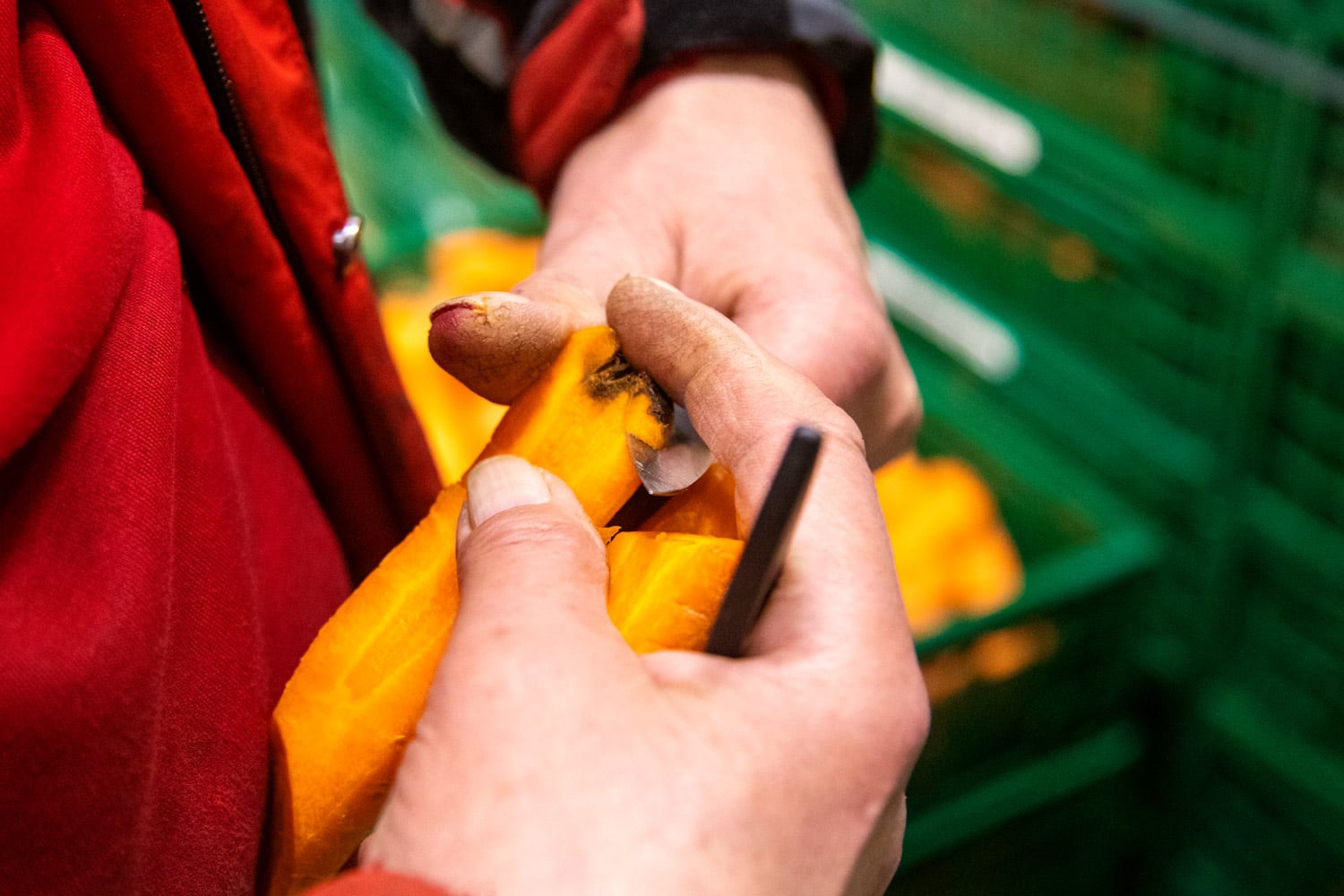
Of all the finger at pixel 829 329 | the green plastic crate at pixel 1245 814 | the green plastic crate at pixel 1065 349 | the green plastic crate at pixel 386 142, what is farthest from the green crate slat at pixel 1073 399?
the finger at pixel 829 329

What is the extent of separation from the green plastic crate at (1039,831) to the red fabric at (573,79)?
0.92m

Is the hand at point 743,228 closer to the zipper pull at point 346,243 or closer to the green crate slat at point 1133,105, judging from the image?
the zipper pull at point 346,243

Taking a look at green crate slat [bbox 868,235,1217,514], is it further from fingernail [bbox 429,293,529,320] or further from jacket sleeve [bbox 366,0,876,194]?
fingernail [bbox 429,293,529,320]

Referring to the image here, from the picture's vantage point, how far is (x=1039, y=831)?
1.50 meters

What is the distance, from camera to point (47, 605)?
0.40 meters

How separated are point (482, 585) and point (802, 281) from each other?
0.33 m

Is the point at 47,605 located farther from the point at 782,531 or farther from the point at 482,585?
the point at 782,531

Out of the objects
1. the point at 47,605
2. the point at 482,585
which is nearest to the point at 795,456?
the point at 482,585

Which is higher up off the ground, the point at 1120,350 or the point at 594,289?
the point at 594,289

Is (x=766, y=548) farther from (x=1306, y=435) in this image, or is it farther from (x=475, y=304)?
(x=1306, y=435)

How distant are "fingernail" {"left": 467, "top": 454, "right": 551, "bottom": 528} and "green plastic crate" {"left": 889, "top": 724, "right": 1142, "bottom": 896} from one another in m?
1.01

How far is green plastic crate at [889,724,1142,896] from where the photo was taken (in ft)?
4.58

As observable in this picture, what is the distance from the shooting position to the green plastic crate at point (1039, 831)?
1.39 meters

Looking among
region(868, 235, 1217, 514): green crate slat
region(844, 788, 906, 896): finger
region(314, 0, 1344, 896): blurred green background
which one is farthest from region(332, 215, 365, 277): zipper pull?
region(868, 235, 1217, 514): green crate slat
